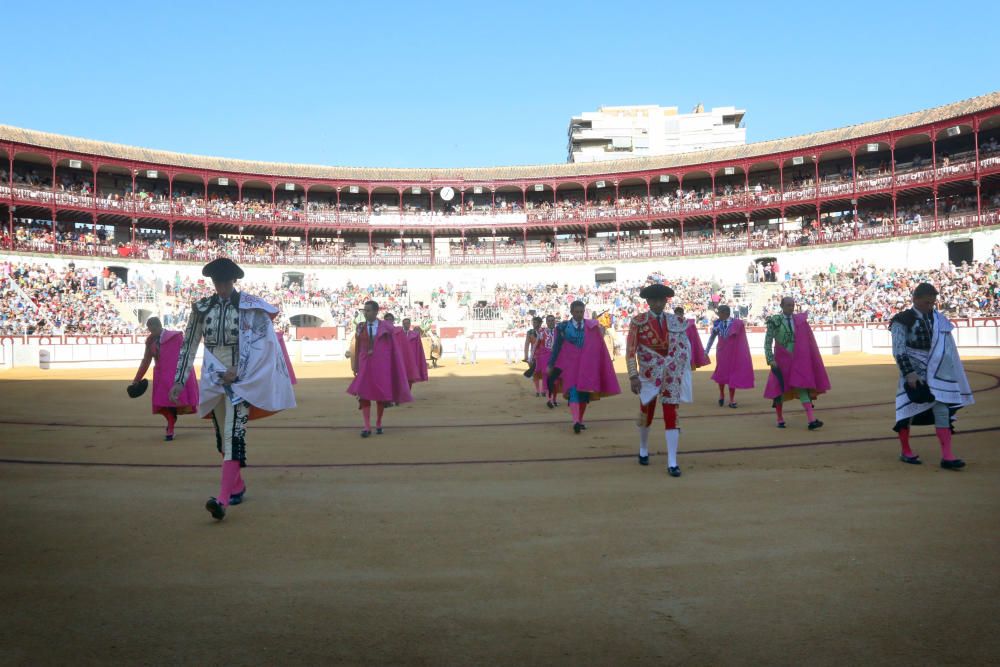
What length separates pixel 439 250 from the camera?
50438mm

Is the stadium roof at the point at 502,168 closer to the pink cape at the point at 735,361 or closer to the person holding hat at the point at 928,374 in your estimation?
the pink cape at the point at 735,361

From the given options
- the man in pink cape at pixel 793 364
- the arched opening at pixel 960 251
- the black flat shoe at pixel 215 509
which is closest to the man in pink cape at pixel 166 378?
the black flat shoe at pixel 215 509

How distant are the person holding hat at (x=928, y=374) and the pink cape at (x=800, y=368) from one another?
255cm

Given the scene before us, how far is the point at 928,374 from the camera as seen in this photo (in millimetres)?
6273

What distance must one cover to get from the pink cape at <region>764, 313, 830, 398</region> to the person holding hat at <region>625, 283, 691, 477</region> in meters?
3.15

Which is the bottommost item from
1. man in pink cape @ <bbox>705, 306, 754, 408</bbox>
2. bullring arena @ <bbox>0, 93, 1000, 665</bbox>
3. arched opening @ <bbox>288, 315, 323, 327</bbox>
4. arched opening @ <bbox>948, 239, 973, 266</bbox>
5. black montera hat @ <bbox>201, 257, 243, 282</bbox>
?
bullring arena @ <bbox>0, 93, 1000, 665</bbox>

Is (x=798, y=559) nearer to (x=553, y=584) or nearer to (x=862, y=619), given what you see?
(x=862, y=619)

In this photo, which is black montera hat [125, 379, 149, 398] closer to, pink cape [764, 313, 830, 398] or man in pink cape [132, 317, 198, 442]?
man in pink cape [132, 317, 198, 442]

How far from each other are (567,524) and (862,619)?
2013 millimetres

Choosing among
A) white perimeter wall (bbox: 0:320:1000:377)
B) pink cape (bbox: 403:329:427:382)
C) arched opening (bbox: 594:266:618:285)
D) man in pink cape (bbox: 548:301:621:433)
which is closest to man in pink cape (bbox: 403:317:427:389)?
pink cape (bbox: 403:329:427:382)

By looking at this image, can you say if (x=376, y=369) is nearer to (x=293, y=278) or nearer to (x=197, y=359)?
(x=197, y=359)

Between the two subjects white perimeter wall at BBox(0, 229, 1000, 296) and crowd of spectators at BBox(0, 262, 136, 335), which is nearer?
crowd of spectators at BBox(0, 262, 136, 335)

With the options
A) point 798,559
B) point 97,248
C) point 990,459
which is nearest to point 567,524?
point 798,559

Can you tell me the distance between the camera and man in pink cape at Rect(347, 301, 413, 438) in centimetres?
930
